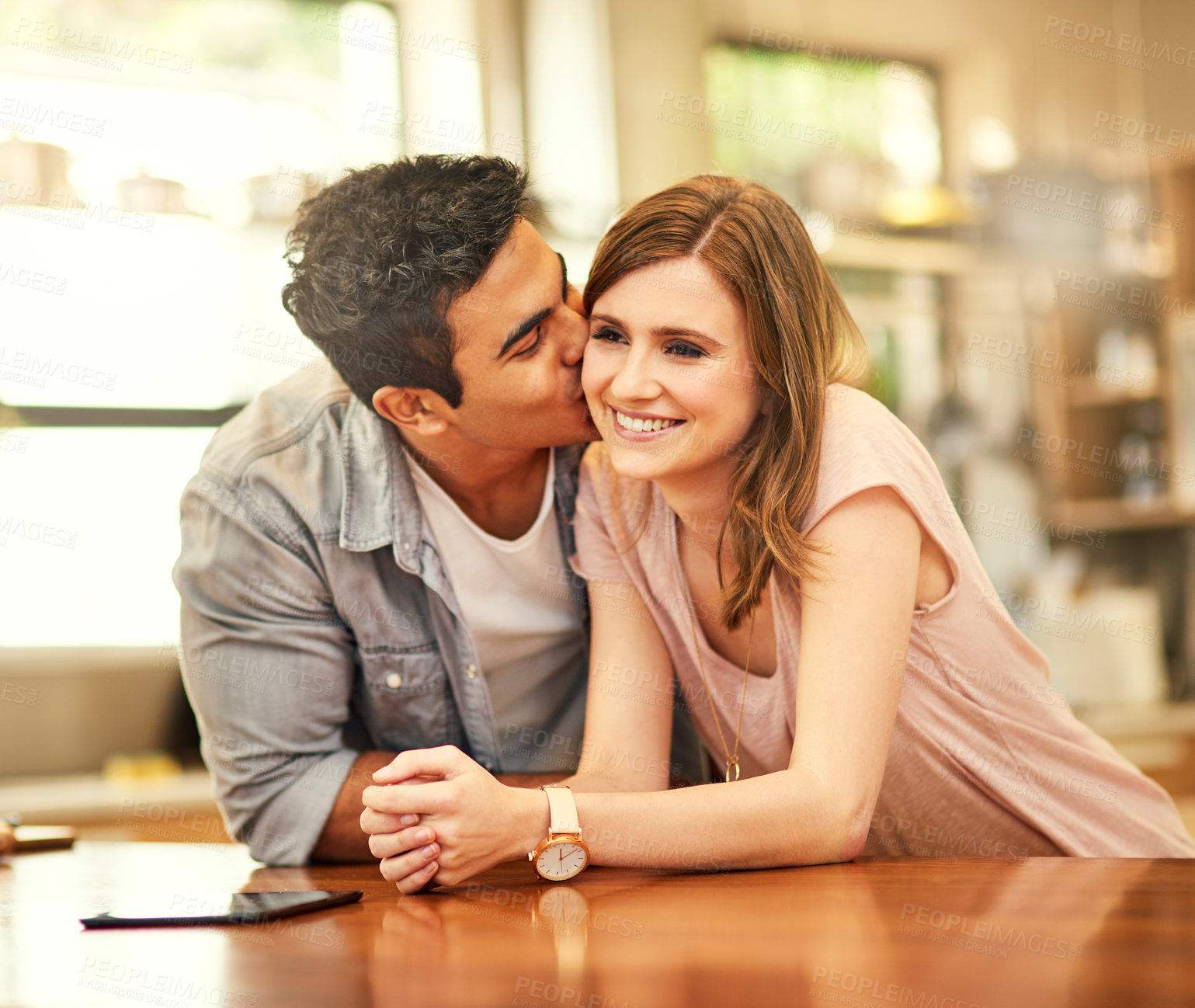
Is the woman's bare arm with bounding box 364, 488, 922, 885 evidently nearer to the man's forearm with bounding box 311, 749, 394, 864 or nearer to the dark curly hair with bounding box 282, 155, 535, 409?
the man's forearm with bounding box 311, 749, 394, 864

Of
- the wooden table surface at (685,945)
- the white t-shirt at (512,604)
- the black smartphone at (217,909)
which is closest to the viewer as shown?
the wooden table surface at (685,945)

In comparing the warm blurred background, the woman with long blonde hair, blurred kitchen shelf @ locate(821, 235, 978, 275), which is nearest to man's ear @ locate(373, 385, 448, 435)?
the woman with long blonde hair

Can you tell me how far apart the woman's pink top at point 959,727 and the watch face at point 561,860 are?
39 centimetres

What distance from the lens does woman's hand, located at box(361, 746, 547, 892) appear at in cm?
115

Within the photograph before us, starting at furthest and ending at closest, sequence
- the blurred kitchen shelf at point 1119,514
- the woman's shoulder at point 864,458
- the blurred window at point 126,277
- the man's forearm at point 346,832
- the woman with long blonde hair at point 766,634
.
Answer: the blurred kitchen shelf at point 1119,514
the blurred window at point 126,277
the man's forearm at point 346,832
the woman's shoulder at point 864,458
the woman with long blonde hair at point 766,634

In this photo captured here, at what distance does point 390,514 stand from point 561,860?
659 mm

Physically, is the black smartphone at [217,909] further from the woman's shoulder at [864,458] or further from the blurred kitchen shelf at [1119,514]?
the blurred kitchen shelf at [1119,514]

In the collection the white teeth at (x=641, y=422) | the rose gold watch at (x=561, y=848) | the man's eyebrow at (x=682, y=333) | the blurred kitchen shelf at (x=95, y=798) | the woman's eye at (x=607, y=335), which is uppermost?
the woman's eye at (x=607, y=335)

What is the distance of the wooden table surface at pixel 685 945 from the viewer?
2.56ft

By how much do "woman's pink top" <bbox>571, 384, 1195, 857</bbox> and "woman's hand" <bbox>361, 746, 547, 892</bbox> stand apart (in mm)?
398

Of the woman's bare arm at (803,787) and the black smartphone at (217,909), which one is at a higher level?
the woman's bare arm at (803,787)

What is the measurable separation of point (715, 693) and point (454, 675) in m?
0.43

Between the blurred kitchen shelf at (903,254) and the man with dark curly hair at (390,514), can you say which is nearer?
the man with dark curly hair at (390,514)

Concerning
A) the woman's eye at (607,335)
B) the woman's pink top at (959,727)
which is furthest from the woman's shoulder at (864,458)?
the woman's eye at (607,335)
